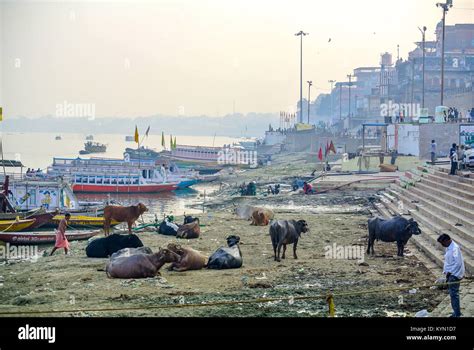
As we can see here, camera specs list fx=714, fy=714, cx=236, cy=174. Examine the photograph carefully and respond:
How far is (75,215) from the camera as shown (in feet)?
97.3

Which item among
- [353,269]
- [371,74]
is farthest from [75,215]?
[371,74]

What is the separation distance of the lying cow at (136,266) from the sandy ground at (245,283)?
0.25m

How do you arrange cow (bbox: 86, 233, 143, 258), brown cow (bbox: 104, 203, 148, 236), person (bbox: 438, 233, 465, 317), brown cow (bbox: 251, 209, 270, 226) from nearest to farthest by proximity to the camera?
person (bbox: 438, 233, 465, 317) → cow (bbox: 86, 233, 143, 258) → brown cow (bbox: 104, 203, 148, 236) → brown cow (bbox: 251, 209, 270, 226)

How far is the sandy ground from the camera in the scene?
12602mm

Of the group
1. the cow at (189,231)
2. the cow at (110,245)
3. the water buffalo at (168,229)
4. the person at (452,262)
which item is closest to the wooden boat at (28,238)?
the water buffalo at (168,229)

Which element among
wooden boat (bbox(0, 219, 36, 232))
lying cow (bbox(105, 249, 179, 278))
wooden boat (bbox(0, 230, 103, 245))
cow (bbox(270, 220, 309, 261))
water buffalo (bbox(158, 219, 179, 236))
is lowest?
wooden boat (bbox(0, 230, 103, 245))

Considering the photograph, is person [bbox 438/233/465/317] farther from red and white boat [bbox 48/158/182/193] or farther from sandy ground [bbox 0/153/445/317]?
red and white boat [bbox 48/158/182/193]

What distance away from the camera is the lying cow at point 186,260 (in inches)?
660

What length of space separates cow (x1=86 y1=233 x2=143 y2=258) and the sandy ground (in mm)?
344

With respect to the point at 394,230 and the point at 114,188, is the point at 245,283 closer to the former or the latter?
the point at 394,230

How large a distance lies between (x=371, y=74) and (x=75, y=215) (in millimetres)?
132094

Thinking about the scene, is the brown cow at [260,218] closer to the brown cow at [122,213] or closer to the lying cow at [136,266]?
the brown cow at [122,213]

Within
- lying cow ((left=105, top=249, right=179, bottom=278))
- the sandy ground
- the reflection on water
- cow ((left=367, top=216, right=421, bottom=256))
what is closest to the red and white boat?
the reflection on water

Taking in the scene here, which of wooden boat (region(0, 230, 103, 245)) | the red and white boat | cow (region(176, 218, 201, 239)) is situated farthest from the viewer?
the red and white boat
